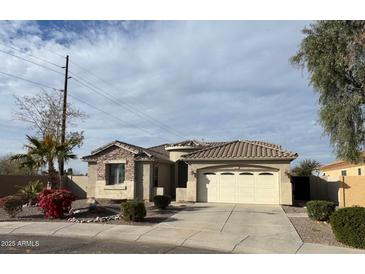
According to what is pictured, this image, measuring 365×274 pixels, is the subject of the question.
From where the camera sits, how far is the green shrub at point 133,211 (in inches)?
589

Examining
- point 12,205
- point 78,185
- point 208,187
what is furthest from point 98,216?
point 78,185

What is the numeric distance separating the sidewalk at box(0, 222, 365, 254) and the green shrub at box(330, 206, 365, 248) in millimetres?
387

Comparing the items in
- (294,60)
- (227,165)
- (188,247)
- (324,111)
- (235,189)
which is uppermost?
(294,60)

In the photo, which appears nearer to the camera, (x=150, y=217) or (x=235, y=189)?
(x=150, y=217)

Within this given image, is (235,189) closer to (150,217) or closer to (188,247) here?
(150,217)

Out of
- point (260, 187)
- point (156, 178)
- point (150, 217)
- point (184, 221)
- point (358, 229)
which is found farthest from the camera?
point (156, 178)

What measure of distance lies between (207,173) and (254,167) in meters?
3.12

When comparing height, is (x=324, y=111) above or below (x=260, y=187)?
above

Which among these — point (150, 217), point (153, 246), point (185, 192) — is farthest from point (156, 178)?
point (153, 246)

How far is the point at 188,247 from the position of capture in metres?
10.7

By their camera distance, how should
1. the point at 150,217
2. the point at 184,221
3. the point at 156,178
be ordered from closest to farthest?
the point at 184,221 → the point at 150,217 → the point at 156,178

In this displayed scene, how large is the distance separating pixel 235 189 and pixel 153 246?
41.3 feet

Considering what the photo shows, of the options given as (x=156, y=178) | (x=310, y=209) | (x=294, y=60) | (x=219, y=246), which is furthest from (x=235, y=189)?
(x=219, y=246)

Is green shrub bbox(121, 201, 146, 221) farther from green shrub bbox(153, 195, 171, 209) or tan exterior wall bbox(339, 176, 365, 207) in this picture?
tan exterior wall bbox(339, 176, 365, 207)
